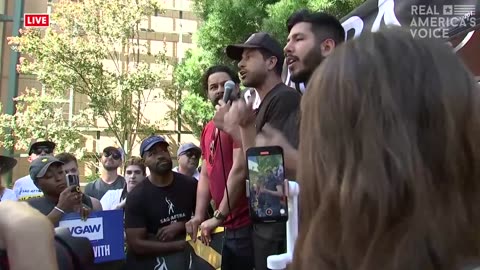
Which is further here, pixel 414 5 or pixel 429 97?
pixel 414 5

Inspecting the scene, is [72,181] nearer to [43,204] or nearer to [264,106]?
[43,204]

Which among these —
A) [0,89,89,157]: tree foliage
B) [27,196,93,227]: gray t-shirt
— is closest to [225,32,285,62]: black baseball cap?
[27,196,93,227]: gray t-shirt

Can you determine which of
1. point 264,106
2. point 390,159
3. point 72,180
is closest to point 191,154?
point 72,180

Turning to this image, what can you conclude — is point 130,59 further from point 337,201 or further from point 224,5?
point 337,201

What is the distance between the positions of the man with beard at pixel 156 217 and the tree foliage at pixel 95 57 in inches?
401

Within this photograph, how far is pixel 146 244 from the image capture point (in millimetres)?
4500

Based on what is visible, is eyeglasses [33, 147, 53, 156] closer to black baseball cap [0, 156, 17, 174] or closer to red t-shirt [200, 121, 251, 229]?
black baseball cap [0, 156, 17, 174]

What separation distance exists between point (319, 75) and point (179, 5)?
18303 millimetres

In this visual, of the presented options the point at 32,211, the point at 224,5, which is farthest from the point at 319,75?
the point at 224,5

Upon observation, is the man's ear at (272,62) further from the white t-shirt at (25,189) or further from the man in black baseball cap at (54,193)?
the white t-shirt at (25,189)

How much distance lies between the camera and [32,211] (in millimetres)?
1583

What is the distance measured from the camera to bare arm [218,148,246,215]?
3.41 metres

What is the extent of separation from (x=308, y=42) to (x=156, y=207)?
214 centimetres

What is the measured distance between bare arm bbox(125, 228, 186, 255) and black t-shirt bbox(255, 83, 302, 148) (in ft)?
5.75
